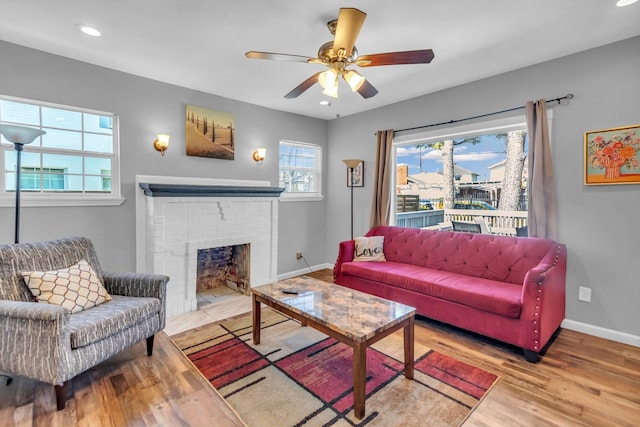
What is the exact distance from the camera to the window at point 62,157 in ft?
8.98

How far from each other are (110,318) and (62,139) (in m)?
2.03

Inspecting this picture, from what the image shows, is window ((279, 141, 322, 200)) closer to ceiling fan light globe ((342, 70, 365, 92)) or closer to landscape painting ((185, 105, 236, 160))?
landscape painting ((185, 105, 236, 160))

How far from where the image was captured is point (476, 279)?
304cm

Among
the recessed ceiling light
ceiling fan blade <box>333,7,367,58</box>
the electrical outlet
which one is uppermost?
the recessed ceiling light

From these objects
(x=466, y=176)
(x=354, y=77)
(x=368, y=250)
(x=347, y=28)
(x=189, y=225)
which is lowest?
(x=368, y=250)

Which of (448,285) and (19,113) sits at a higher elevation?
(19,113)

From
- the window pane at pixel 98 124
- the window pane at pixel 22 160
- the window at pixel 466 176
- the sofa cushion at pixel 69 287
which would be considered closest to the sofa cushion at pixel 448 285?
the window at pixel 466 176

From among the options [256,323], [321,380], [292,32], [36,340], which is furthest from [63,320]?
[292,32]

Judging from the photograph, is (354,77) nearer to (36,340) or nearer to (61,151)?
(36,340)

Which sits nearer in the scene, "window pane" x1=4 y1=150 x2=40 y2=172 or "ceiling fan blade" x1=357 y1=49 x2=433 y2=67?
"ceiling fan blade" x1=357 y1=49 x2=433 y2=67

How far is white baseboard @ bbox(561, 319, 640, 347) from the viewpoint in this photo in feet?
8.65

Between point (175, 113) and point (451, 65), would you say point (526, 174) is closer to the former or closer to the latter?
point (451, 65)

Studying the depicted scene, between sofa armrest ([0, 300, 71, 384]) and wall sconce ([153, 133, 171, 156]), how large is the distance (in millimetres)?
2060

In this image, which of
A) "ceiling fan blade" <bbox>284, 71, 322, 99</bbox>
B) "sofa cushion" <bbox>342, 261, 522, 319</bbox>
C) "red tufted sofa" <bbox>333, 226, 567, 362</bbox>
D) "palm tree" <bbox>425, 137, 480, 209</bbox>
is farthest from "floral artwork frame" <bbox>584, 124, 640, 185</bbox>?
"ceiling fan blade" <bbox>284, 71, 322, 99</bbox>
